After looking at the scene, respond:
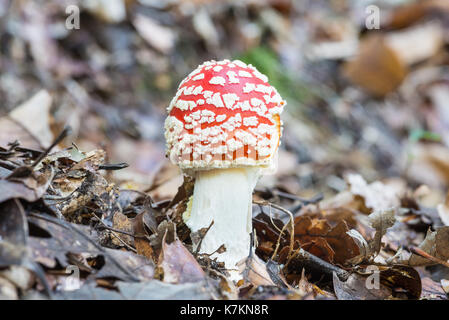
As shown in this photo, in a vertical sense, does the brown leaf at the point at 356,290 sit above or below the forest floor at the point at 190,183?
below

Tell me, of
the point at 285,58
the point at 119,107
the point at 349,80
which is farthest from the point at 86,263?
the point at 349,80

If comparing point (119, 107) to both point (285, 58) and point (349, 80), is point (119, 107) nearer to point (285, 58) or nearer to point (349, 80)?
point (285, 58)

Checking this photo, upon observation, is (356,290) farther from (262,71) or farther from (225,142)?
(262,71)

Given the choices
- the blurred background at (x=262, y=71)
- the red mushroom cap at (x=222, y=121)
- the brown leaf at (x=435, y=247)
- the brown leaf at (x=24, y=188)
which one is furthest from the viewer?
the blurred background at (x=262, y=71)

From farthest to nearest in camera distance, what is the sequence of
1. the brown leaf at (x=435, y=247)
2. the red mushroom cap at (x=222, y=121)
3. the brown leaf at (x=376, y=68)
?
the brown leaf at (x=376, y=68)
the brown leaf at (x=435, y=247)
the red mushroom cap at (x=222, y=121)

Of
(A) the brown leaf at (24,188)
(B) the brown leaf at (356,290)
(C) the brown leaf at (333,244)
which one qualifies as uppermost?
(A) the brown leaf at (24,188)

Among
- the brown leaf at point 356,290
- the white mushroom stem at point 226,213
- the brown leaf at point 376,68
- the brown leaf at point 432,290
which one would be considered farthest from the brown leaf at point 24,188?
the brown leaf at point 376,68

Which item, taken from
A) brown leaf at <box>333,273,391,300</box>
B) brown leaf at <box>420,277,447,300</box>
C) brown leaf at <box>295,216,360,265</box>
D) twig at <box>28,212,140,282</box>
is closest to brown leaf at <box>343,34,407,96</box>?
brown leaf at <box>295,216,360,265</box>

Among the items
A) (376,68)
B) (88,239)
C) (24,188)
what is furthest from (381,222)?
(376,68)

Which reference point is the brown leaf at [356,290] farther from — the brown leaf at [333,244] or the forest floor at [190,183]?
the brown leaf at [333,244]

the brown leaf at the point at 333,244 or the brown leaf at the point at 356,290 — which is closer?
the brown leaf at the point at 356,290
